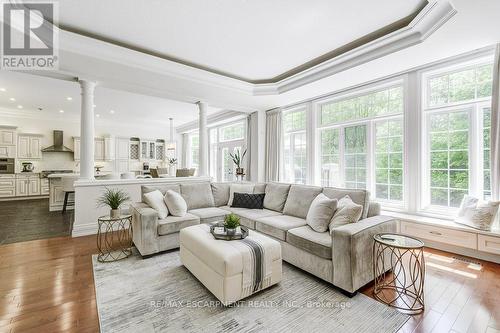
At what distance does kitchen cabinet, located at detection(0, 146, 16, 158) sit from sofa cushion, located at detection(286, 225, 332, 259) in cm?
932

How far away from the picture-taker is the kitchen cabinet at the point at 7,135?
697 cm

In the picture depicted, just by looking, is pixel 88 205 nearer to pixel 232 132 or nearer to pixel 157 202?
pixel 157 202

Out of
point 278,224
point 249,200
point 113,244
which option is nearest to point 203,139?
point 249,200

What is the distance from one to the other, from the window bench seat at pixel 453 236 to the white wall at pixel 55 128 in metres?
9.26

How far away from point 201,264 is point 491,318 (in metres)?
2.50

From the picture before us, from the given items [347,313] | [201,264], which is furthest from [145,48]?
[347,313]

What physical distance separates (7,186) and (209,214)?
775 centimetres

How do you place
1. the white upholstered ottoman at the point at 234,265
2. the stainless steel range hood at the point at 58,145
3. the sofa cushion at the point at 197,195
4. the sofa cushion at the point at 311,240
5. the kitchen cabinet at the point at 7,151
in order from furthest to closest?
the stainless steel range hood at the point at 58,145
the kitchen cabinet at the point at 7,151
the sofa cushion at the point at 197,195
the sofa cushion at the point at 311,240
the white upholstered ottoman at the point at 234,265

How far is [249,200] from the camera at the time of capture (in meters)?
4.02

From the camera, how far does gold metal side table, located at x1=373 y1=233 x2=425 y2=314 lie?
1.94m

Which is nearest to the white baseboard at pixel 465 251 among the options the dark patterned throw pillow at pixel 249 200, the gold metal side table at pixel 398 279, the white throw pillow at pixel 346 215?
the gold metal side table at pixel 398 279

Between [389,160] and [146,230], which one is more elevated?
[389,160]

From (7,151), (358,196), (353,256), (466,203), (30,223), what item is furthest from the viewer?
(7,151)

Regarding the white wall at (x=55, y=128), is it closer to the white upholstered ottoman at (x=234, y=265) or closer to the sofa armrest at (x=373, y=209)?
the white upholstered ottoman at (x=234, y=265)
